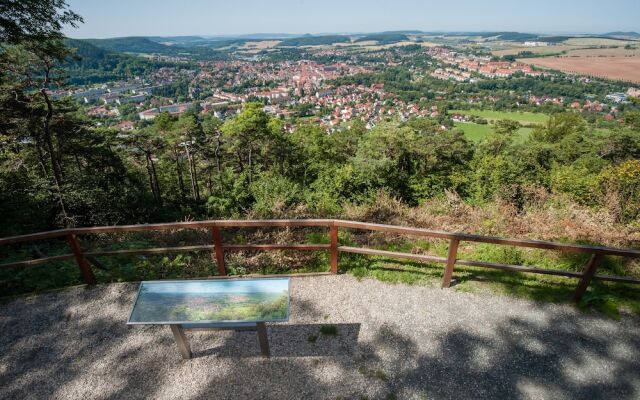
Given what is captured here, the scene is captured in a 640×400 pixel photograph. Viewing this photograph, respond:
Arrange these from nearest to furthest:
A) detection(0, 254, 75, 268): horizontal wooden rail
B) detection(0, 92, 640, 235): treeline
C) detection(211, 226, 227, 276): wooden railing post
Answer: detection(0, 254, 75, 268): horizontal wooden rail, detection(211, 226, 227, 276): wooden railing post, detection(0, 92, 640, 235): treeline

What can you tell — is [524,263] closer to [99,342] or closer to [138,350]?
[138,350]

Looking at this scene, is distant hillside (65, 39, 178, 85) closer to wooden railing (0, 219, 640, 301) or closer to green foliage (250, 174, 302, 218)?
green foliage (250, 174, 302, 218)

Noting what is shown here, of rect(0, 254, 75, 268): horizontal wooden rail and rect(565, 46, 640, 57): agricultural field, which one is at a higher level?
rect(565, 46, 640, 57): agricultural field

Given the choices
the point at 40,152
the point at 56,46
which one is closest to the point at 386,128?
the point at 56,46

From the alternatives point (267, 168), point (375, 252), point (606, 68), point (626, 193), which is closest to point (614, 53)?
point (606, 68)

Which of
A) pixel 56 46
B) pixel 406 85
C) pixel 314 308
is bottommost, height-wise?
pixel 406 85

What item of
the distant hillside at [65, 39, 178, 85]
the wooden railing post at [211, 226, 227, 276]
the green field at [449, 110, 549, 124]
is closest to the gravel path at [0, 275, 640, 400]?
the wooden railing post at [211, 226, 227, 276]
